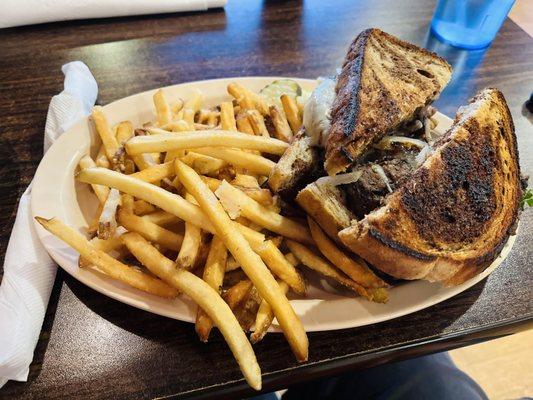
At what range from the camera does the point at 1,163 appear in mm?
1528

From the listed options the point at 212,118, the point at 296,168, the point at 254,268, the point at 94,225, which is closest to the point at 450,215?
the point at 296,168

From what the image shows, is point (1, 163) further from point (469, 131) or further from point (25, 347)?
point (469, 131)

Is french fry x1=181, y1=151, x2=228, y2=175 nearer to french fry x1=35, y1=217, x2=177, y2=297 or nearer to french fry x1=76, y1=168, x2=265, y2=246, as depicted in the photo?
french fry x1=76, y1=168, x2=265, y2=246

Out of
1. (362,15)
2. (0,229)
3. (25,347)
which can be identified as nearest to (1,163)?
(0,229)

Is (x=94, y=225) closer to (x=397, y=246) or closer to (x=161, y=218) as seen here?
(x=161, y=218)

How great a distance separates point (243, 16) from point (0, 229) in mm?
1746

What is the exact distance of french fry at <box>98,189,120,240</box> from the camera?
1108 mm

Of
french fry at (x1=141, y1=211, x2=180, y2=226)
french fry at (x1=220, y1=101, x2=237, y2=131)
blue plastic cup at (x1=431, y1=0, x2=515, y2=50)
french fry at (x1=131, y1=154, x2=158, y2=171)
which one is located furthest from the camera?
blue plastic cup at (x1=431, y1=0, x2=515, y2=50)

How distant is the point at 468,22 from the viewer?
2.36 m

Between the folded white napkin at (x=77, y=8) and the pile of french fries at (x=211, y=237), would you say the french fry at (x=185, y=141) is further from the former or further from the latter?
the folded white napkin at (x=77, y=8)

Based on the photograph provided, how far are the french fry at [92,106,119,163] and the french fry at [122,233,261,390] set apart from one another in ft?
1.22

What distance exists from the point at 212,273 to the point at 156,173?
1.10ft

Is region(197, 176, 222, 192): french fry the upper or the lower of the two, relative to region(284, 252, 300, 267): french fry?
upper

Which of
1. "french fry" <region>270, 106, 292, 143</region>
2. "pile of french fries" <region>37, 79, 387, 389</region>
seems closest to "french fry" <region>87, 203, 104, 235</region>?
"pile of french fries" <region>37, 79, 387, 389</region>
